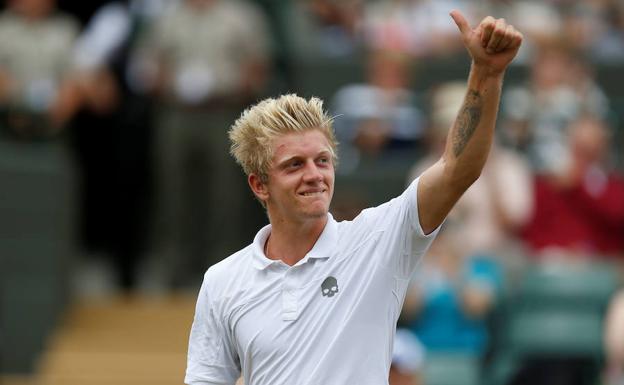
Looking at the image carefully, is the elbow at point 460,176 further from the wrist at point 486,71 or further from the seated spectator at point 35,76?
the seated spectator at point 35,76

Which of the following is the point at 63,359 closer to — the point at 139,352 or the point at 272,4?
the point at 139,352

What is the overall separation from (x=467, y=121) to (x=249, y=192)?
6.65 metres

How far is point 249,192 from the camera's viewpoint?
10.4 m

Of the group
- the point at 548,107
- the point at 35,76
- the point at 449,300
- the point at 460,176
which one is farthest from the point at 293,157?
the point at 35,76

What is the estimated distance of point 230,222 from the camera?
10.3 meters

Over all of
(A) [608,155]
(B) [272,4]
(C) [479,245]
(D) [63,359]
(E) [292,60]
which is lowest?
(D) [63,359]

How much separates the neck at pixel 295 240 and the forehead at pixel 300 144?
0.20m

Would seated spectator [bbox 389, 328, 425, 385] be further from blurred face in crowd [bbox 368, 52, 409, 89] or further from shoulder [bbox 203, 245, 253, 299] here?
blurred face in crowd [bbox 368, 52, 409, 89]

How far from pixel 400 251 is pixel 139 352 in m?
6.04

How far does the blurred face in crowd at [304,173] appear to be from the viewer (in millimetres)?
3865

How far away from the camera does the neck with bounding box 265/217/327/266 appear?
3.98 meters

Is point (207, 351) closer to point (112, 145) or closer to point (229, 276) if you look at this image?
point (229, 276)

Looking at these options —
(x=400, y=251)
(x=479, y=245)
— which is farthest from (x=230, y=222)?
(x=400, y=251)

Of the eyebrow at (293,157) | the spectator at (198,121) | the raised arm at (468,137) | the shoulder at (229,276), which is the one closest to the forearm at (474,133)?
the raised arm at (468,137)
